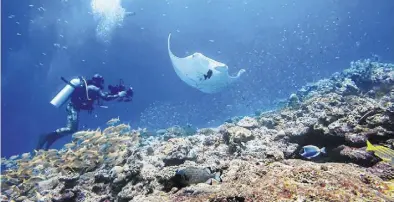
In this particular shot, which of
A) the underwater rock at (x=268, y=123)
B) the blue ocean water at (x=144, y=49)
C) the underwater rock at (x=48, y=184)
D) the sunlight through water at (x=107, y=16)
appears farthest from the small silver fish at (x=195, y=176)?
the sunlight through water at (x=107, y=16)

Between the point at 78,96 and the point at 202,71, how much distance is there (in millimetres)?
5906

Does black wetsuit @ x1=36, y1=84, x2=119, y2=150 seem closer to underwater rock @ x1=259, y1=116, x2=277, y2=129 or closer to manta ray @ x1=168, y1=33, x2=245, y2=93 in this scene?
manta ray @ x1=168, y1=33, x2=245, y2=93

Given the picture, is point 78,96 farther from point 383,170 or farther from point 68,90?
point 383,170

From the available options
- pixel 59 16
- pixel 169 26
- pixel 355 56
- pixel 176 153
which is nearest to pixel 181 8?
pixel 169 26

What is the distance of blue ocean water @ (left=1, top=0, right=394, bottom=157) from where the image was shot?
4896cm

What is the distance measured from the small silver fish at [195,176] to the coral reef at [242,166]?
5.0 inches

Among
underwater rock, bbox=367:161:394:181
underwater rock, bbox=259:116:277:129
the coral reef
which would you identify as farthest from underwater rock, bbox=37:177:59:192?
underwater rock, bbox=367:161:394:181

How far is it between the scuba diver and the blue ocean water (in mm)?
31098

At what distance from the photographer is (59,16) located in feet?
150

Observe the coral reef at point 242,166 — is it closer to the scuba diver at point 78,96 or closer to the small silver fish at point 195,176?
the small silver fish at point 195,176

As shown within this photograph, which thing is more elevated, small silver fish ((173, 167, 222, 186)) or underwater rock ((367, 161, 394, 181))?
small silver fish ((173, 167, 222, 186))

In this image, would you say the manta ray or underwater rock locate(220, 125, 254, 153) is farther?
the manta ray

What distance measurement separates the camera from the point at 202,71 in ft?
47.0

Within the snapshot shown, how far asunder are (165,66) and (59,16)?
32.1 m
